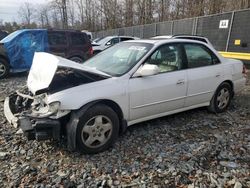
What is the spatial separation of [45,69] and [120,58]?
130 centimetres

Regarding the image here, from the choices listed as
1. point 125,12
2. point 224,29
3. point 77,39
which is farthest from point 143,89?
point 125,12

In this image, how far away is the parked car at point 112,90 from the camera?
3400mm

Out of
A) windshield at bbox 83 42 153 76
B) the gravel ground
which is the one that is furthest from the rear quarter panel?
windshield at bbox 83 42 153 76

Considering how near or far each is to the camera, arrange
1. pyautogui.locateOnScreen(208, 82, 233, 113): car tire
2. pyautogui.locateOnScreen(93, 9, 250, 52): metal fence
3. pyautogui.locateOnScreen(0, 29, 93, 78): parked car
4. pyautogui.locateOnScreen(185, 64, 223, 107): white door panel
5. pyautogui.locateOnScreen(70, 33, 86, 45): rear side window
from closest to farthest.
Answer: pyautogui.locateOnScreen(185, 64, 223, 107): white door panel < pyautogui.locateOnScreen(208, 82, 233, 113): car tire < pyautogui.locateOnScreen(0, 29, 93, 78): parked car < pyautogui.locateOnScreen(70, 33, 86, 45): rear side window < pyautogui.locateOnScreen(93, 9, 250, 52): metal fence

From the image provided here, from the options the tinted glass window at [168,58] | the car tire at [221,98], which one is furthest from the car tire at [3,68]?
the car tire at [221,98]

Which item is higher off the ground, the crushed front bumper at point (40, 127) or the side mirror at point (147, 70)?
the side mirror at point (147, 70)

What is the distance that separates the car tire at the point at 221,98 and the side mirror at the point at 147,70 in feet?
6.18

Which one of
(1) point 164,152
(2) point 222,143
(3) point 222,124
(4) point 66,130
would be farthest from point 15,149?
(3) point 222,124

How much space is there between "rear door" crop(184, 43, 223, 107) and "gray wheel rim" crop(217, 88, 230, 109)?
276 millimetres

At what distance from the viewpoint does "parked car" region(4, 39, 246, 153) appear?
3.40 m

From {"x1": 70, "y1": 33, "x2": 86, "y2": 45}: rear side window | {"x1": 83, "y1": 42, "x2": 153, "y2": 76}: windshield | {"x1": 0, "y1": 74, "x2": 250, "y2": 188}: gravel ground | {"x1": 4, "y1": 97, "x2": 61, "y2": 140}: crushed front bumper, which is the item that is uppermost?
{"x1": 83, "y1": 42, "x2": 153, "y2": 76}: windshield

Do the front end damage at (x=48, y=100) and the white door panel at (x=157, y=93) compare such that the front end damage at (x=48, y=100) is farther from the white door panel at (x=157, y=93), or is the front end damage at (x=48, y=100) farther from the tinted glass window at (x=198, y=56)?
the tinted glass window at (x=198, y=56)

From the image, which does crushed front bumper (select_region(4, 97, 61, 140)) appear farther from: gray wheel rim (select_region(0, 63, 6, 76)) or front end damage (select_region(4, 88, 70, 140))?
gray wheel rim (select_region(0, 63, 6, 76))

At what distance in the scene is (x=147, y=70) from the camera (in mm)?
3949
